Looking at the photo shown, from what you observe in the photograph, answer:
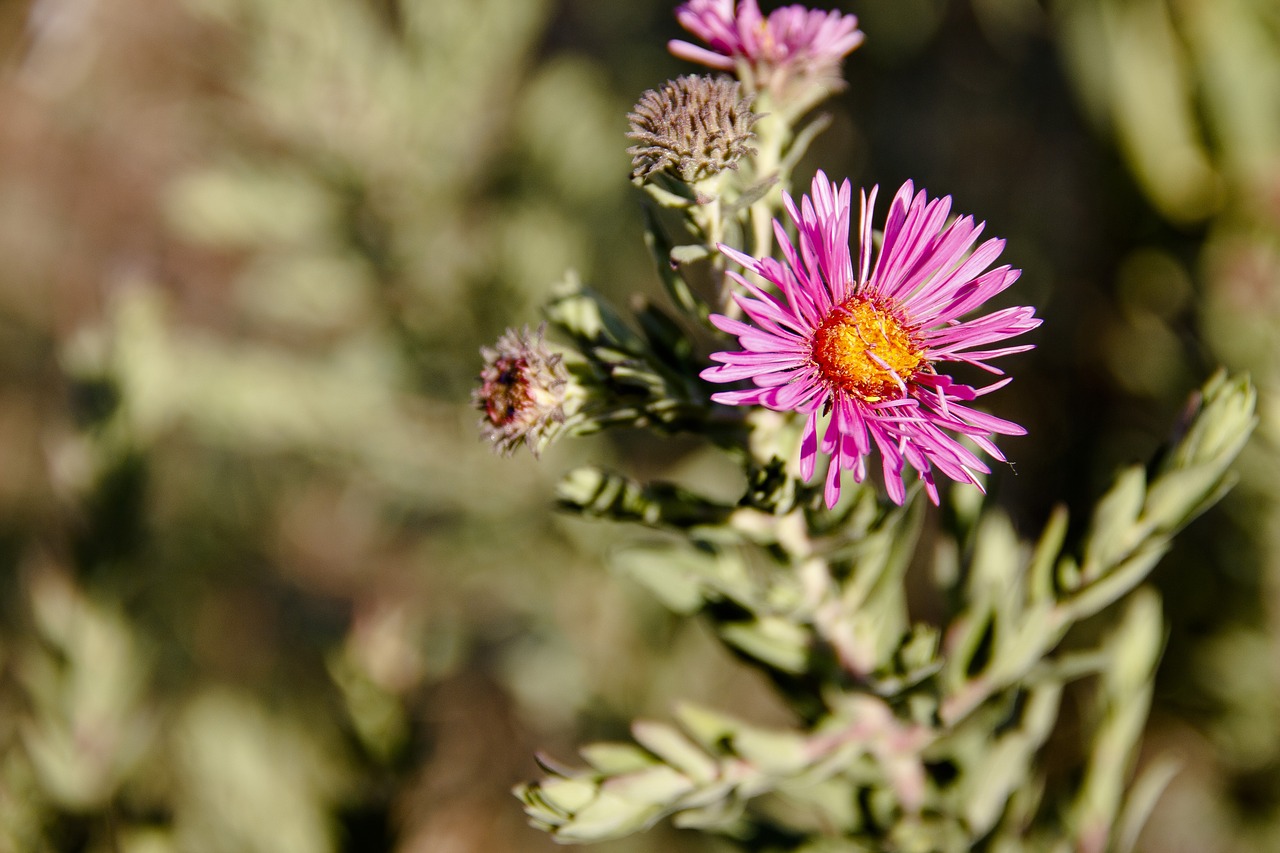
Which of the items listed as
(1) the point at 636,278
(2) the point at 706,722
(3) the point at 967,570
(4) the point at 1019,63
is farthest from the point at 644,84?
(2) the point at 706,722

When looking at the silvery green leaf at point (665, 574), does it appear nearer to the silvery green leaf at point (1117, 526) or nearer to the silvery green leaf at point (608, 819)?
the silvery green leaf at point (608, 819)

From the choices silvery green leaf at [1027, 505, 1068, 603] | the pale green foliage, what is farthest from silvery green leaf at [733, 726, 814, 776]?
silvery green leaf at [1027, 505, 1068, 603]

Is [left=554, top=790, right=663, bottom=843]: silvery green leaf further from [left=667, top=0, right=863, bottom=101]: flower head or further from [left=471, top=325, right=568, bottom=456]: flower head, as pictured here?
[left=667, top=0, right=863, bottom=101]: flower head

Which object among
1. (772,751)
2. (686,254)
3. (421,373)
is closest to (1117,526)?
(772,751)

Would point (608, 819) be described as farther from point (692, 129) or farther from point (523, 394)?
point (692, 129)

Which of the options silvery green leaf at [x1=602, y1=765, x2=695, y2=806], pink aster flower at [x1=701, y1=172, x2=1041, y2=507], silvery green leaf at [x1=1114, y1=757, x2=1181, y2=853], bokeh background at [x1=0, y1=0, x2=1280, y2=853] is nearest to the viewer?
pink aster flower at [x1=701, y1=172, x2=1041, y2=507]
